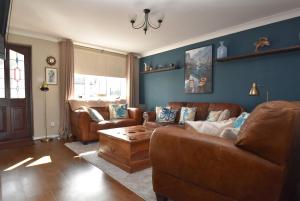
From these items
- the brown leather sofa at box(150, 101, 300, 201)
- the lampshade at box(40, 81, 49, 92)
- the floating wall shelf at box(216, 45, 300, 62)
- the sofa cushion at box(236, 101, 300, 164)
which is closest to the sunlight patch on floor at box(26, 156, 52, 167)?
the lampshade at box(40, 81, 49, 92)

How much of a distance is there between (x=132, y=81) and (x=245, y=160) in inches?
197

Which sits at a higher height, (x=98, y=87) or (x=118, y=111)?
(x=98, y=87)

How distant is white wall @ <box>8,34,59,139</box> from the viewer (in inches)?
166

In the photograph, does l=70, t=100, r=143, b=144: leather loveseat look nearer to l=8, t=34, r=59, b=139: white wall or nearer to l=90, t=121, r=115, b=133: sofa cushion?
l=90, t=121, r=115, b=133: sofa cushion

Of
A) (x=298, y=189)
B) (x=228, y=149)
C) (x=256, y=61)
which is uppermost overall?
(x=256, y=61)

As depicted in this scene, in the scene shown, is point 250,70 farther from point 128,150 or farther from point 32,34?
point 32,34

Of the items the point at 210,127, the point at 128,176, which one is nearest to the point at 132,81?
the point at 128,176

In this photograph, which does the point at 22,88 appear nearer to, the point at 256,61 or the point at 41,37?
the point at 41,37

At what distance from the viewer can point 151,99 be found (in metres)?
5.91

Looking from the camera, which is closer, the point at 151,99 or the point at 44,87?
the point at 44,87

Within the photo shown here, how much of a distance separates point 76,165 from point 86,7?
7.84ft

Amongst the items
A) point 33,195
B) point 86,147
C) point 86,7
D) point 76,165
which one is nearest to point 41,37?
point 86,7

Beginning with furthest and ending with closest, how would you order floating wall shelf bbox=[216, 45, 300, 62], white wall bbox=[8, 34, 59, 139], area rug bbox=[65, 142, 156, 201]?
white wall bbox=[8, 34, 59, 139] → floating wall shelf bbox=[216, 45, 300, 62] → area rug bbox=[65, 142, 156, 201]

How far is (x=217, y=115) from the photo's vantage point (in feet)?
11.7
